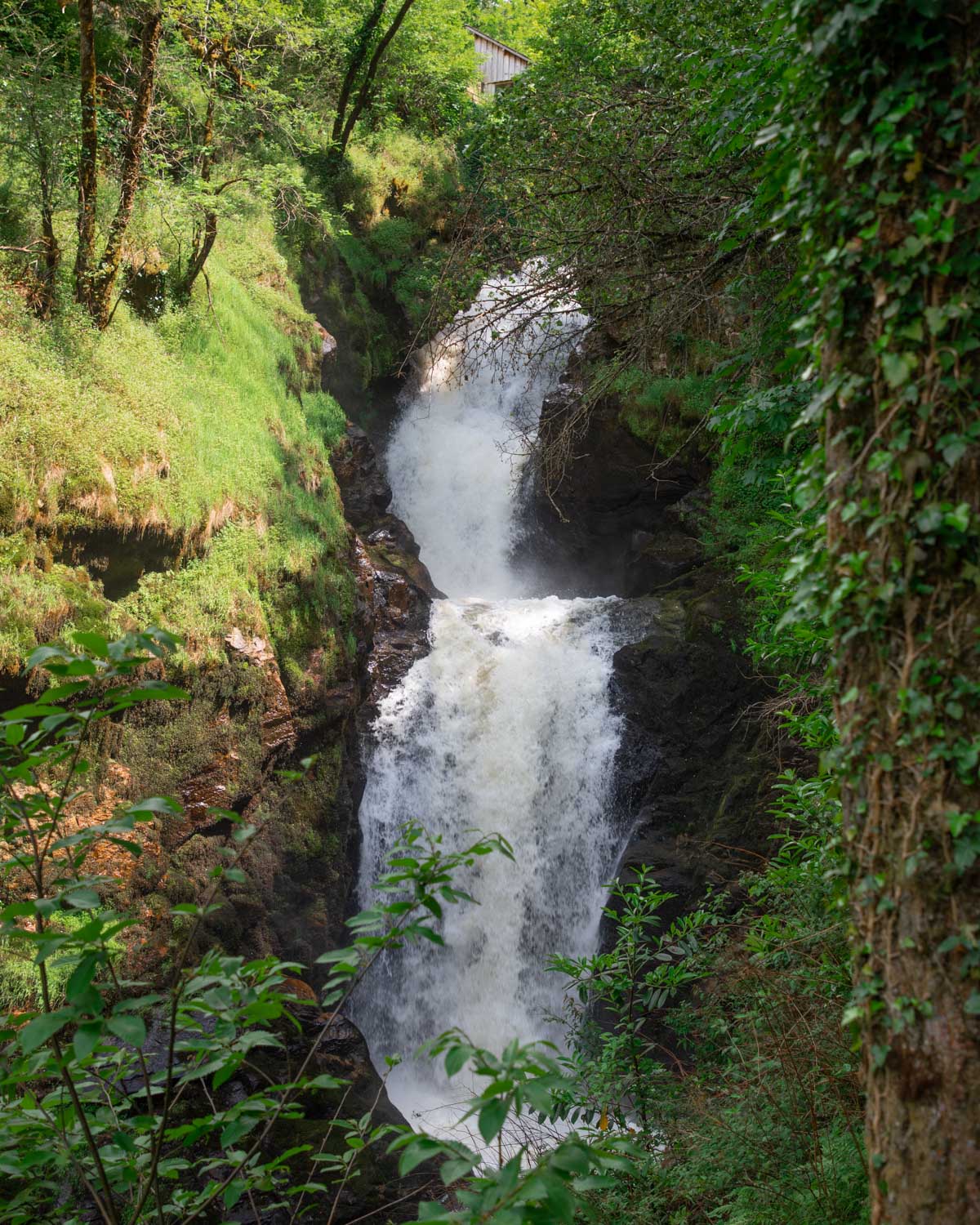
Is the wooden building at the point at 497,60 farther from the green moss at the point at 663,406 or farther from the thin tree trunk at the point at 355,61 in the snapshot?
the green moss at the point at 663,406

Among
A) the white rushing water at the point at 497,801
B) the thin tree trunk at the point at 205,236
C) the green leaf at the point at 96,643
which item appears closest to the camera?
the green leaf at the point at 96,643

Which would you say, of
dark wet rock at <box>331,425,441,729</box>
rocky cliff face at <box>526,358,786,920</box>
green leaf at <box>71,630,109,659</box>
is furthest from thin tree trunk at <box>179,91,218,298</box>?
green leaf at <box>71,630,109,659</box>

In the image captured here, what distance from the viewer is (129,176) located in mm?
8430

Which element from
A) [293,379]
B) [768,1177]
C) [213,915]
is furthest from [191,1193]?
[293,379]

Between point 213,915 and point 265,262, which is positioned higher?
point 265,262

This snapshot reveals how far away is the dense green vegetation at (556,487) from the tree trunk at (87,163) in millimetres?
39

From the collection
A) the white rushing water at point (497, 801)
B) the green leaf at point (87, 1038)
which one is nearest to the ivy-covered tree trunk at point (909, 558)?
the green leaf at point (87, 1038)

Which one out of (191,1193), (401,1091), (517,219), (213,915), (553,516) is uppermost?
(517,219)

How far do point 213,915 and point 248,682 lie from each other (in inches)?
91.6

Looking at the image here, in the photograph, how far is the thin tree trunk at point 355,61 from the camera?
1591 cm

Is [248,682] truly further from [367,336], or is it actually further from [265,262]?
[367,336]

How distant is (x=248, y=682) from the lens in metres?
9.02

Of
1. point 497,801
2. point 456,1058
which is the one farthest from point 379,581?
point 456,1058

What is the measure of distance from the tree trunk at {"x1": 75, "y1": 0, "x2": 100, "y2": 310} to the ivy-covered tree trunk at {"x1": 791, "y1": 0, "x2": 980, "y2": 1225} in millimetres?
8166
